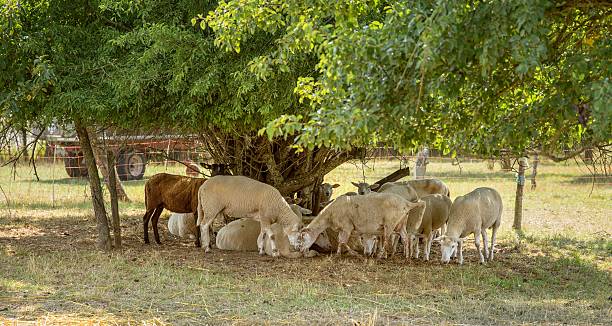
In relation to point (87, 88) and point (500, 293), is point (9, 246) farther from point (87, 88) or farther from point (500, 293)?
point (500, 293)

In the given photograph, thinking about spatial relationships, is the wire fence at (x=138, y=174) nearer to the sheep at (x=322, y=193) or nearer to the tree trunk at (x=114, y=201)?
the sheep at (x=322, y=193)

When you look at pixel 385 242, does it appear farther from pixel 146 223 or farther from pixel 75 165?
pixel 75 165

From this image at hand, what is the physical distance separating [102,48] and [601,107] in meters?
7.89

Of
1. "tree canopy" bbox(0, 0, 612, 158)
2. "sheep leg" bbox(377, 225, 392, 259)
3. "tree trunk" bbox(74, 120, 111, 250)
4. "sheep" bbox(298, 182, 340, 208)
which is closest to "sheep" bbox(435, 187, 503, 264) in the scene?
"sheep leg" bbox(377, 225, 392, 259)

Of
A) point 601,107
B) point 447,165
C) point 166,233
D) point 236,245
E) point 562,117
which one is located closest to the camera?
point 601,107

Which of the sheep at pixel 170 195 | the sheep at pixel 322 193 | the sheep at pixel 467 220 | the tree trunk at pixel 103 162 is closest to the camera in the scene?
the sheep at pixel 467 220

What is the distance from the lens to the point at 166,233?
584 inches

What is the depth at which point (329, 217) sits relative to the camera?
11.6 metres

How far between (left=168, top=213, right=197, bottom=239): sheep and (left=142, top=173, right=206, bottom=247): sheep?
2.24 feet

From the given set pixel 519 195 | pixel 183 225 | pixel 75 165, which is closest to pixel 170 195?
pixel 183 225

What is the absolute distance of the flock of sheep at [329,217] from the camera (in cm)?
1140

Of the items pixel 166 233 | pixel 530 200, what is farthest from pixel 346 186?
pixel 166 233

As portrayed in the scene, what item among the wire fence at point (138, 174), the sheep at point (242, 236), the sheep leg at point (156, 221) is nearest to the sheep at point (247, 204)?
the sheep at point (242, 236)

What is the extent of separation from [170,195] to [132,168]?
13.0 m
